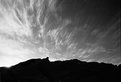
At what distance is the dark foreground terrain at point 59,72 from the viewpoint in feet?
71.6

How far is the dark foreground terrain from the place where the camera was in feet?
71.6

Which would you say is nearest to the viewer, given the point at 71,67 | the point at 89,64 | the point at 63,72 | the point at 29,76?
the point at 29,76

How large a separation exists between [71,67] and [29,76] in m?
15.7

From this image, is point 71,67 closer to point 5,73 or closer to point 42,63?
point 42,63

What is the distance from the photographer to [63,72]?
30.9m

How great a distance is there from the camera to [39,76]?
23.3m

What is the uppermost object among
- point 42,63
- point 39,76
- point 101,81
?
Answer: point 42,63

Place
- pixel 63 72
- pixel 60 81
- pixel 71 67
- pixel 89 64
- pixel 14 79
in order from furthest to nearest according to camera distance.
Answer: pixel 89 64 → pixel 71 67 → pixel 63 72 → pixel 60 81 → pixel 14 79

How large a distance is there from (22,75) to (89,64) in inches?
996

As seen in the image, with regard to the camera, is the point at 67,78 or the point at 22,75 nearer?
the point at 22,75

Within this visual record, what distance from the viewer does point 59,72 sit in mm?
30781

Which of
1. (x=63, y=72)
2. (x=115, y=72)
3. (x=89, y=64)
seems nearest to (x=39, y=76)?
(x=63, y=72)

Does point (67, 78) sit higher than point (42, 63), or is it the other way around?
point (42, 63)

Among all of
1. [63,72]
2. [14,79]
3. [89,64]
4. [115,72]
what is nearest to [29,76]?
[14,79]
